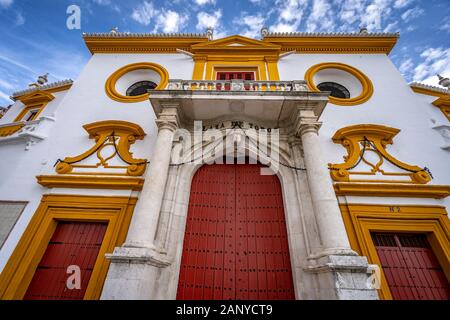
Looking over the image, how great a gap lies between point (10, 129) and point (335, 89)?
1227 cm

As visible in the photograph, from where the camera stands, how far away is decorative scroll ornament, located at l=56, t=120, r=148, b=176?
5582mm

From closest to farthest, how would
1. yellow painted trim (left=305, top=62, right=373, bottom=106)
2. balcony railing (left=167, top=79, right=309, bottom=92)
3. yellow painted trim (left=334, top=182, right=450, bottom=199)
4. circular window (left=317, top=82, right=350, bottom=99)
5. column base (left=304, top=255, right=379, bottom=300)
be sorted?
column base (left=304, top=255, right=379, bottom=300) → yellow painted trim (left=334, top=182, right=450, bottom=199) → balcony railing (left=167, top=79, right=309, bottom=92) → yellow painted trim (left=305, top=62, right=373, bottom=106) → circular window (left=317, top=82, right=350, bottom=99)

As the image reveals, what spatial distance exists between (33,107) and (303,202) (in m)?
11.2

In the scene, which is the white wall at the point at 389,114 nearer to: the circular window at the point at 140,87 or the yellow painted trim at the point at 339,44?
the yellow painted trim at the point at 339,44

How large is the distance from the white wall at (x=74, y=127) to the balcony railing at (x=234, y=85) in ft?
5.13

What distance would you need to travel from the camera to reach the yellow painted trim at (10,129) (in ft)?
23.2

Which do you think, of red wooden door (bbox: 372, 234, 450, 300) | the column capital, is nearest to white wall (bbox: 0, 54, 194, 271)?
the column capital

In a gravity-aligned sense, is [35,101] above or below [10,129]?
above

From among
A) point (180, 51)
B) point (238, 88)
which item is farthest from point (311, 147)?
point (180, 51)

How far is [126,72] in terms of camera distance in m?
8.22

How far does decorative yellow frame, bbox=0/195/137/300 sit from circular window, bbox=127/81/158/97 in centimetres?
465

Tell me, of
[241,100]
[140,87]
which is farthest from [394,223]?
[140,87]

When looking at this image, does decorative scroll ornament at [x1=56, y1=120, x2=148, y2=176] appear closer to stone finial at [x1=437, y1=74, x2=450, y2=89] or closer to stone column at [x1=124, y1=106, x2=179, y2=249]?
stone column at [x1=124, y1=106, x2=179, y2=249]

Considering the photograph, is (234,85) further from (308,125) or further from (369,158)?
(369,158)
